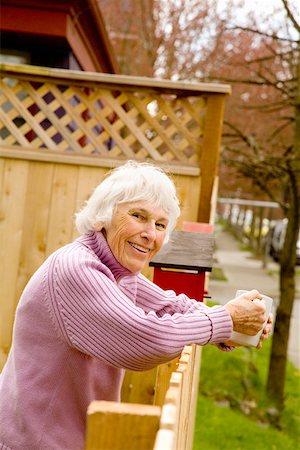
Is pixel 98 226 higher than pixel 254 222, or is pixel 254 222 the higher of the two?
pixel 98 226

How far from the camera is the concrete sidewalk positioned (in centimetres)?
1148

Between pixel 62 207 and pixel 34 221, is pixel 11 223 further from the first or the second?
pixel 62 207

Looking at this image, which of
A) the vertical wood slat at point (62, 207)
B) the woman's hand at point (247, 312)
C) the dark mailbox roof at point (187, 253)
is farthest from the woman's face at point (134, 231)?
the vertical wood slat at point (62, 207)

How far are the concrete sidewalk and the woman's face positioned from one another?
702 centimetres

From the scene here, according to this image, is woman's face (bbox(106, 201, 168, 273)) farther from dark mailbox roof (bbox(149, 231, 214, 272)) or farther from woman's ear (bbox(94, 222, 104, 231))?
dark mailbox roof (bbox(149, 231, 214, 272))

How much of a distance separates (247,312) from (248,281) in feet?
50.6

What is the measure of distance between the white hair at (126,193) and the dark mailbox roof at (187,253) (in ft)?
1.90

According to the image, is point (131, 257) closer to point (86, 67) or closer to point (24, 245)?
point (24, 245)

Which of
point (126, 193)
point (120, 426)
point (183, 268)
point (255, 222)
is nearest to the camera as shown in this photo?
point (120, 426)

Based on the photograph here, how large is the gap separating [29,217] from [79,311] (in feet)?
11.1

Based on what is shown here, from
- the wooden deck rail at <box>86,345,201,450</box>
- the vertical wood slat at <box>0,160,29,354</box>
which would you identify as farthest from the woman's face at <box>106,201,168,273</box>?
the vertical wood slat at <box>0,160,29,354</box>

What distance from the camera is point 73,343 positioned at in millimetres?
1618

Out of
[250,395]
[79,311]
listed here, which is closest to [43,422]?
[79,311]

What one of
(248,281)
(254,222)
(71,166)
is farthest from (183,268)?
(254,222)
